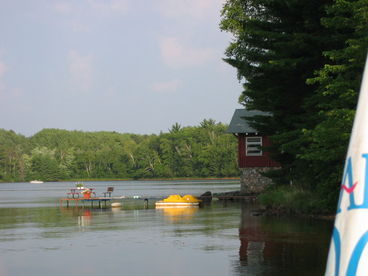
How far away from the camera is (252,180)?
4784 centimetres

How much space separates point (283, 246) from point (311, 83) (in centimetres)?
666

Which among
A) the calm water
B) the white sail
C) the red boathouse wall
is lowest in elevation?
the calm water

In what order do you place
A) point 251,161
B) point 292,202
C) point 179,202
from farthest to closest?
point 251,161, point 179,202, point 292,202

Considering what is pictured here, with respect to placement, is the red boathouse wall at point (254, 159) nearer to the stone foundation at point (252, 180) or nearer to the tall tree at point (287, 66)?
the stone foundation at point (252, 180)

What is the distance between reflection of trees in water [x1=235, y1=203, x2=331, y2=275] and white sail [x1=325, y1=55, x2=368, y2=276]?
379 inches

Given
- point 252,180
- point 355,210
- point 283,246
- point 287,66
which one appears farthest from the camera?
point 252,180

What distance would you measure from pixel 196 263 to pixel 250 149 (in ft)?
111

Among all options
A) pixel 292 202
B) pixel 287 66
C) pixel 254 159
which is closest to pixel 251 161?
pixel 254 159

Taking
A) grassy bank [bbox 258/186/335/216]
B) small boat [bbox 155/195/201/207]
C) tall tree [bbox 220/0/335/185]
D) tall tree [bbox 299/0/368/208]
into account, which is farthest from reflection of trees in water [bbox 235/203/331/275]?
small boat [bbox 155/195/201/207]

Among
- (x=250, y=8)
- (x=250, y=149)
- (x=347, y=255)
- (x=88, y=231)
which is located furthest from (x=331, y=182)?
(x=250, y=149)

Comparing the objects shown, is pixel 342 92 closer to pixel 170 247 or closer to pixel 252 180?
pixel 170 247

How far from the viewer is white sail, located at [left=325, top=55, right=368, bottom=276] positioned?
3.44 metres

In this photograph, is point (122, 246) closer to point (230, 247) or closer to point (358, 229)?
point (230, 247)

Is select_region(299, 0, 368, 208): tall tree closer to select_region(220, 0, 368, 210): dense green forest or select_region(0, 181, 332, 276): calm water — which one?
select_region(220, 0, 368, 210): dense green forest
